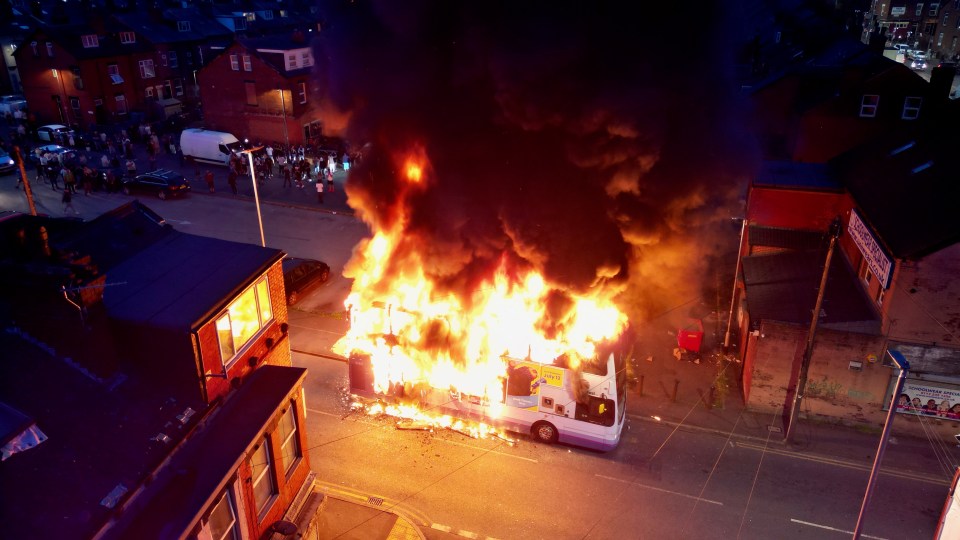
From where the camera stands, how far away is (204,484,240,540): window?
28.8 ft

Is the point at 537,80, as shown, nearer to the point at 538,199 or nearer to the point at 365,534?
the point at 538,199

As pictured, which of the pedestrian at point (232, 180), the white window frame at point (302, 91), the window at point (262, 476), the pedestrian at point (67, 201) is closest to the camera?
the window at point (262, 476)

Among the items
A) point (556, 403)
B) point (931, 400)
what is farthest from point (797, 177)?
point (556, 403)

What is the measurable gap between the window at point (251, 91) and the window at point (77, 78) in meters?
14.6

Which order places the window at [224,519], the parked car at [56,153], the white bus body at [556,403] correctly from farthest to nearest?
the parked car at [56,153] → the white bus body at [556,403] → the window at [224,519]

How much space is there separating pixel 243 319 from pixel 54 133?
134ft

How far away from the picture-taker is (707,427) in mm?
15945

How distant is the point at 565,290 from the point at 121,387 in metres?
10.5

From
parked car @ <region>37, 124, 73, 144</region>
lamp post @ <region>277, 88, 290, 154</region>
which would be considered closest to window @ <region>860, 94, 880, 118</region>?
lamp post @ <region>277, 88, 290, 154</region>

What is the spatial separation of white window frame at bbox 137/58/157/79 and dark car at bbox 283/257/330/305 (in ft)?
112

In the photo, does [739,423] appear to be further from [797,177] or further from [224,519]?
[224,519]

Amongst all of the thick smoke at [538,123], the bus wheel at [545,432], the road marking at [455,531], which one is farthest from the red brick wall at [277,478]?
the thick smoke at [538,123]

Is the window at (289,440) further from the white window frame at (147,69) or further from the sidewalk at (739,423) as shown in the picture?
the white window frame at (147,69)

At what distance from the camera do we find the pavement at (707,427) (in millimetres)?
13084
